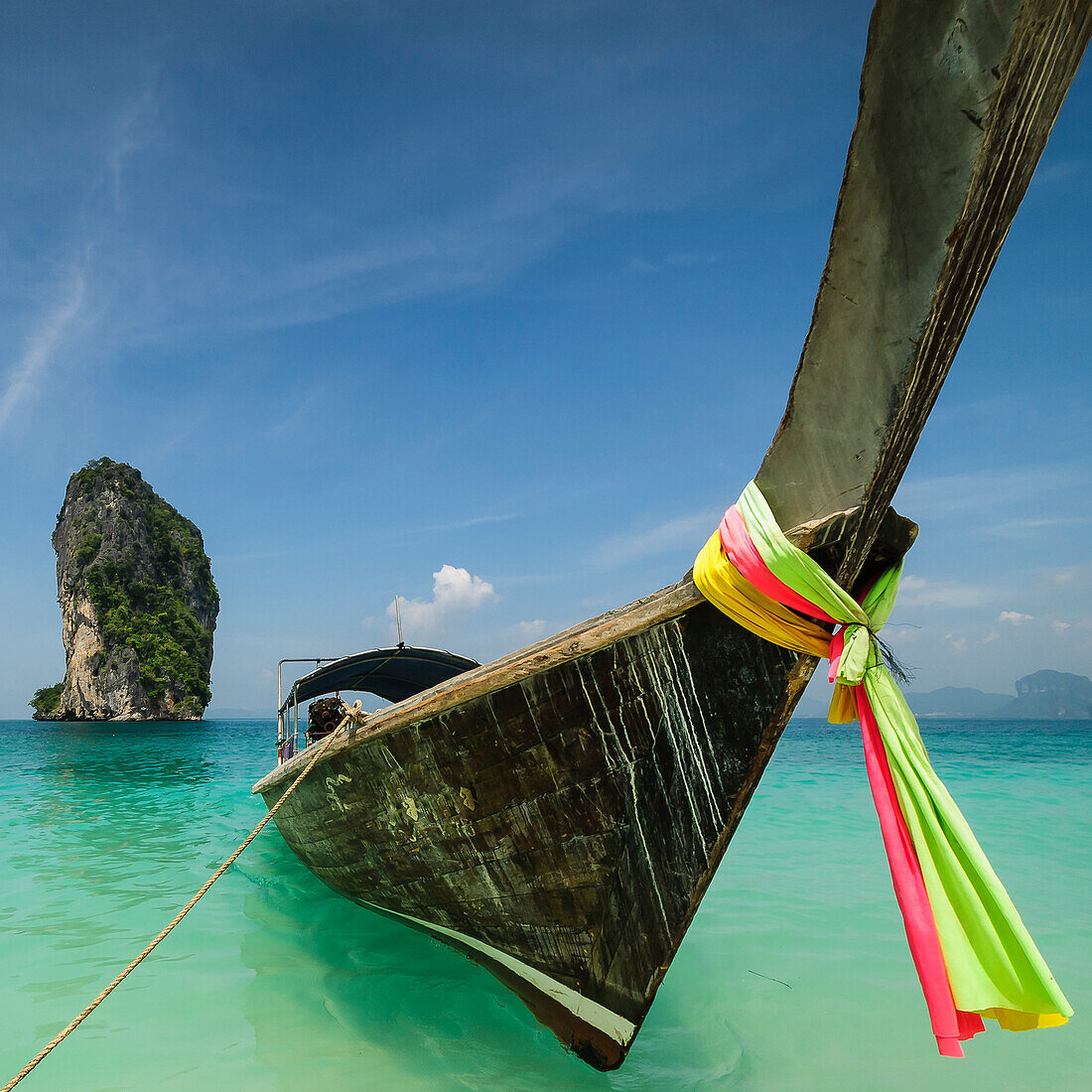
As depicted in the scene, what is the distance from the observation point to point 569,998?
9.68 feet

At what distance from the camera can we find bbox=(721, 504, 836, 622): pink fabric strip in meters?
2.18

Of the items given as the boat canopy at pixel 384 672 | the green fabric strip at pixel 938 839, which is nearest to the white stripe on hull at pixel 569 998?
the green fabric strip at pixel 938 839

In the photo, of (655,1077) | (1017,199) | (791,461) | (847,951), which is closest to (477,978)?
(655,1077)

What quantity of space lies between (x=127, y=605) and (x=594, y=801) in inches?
2564

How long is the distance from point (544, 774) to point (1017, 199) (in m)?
2.48

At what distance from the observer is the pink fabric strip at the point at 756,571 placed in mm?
2176

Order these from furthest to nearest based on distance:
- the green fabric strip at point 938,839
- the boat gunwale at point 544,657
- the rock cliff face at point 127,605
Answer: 1. the rock cliff face at point 127,605
2. the boat gunwale at point 544,657
3. the green fabric strip at point 938,839

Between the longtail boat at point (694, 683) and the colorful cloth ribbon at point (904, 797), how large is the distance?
113 mm

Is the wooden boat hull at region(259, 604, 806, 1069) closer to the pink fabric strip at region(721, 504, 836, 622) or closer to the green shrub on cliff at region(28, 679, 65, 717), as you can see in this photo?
the pink fabric strip at region(721, 504, 836, 622)

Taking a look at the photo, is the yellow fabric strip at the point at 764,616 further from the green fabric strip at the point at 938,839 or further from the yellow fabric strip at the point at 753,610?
the green fabric strip at the point at 938,839

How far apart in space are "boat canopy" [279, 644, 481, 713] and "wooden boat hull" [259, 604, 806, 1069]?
13.9 feet

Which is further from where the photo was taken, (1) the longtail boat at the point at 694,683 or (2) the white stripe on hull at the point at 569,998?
(2) the white stripe on hull at the point at 569,998

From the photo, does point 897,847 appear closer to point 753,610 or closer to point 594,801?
point 753,610

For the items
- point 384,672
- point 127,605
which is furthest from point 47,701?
point 384,672
